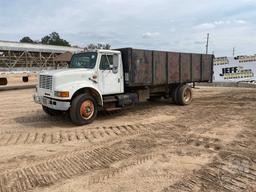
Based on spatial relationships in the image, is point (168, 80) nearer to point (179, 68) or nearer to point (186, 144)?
point (179, 68)

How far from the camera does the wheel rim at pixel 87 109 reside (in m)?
8.65

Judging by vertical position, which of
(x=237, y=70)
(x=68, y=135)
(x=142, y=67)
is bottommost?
(x=68, y=135)

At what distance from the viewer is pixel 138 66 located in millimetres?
10234

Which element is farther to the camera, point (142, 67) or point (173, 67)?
point (173, 67)

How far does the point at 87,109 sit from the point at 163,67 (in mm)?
4081

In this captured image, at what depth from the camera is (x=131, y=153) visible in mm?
6152

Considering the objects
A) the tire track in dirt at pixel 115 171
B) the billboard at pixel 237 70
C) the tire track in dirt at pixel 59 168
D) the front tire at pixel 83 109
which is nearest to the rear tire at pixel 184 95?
the front tire at pixel 83 109

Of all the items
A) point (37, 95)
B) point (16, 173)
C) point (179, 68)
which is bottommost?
point (16, 173)

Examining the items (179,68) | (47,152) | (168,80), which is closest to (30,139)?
(47,152)

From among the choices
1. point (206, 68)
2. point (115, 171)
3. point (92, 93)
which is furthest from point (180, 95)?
point (115, 171)

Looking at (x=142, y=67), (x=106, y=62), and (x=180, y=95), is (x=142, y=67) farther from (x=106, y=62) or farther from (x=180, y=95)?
(x=180, y=95)

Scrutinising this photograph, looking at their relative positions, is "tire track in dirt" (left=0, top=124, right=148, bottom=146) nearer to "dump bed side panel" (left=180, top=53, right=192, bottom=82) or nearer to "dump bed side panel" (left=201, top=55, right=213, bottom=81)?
"dump bed side panel" (left=180, top=53, right=192, bottom=82)

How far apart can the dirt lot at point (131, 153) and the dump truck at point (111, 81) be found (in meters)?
0.65

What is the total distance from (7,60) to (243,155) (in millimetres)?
35931
